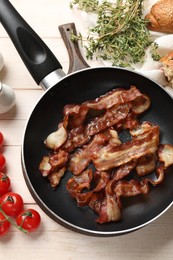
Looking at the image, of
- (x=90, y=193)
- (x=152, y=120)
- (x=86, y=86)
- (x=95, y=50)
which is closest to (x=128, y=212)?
(x=90, y=193)

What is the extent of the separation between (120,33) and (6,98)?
0.59m

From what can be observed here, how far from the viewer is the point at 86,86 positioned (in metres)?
2.27

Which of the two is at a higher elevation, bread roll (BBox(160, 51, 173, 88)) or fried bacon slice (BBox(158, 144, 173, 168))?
bread roll (BBox(160, 51, 173, 88))

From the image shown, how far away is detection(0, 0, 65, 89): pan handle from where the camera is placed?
6.86ft

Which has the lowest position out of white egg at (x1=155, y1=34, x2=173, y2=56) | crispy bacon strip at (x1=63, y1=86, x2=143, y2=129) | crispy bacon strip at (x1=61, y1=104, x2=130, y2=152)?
crispy bacon strip at (x1=61, y1=104, x2=130, y2=152)

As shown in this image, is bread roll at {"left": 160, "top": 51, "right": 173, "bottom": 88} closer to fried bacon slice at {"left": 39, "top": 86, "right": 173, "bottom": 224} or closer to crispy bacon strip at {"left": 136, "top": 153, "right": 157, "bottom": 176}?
fried bacon slice at {"left": 39, "top": 86, "right": 173, "bottom": 224}

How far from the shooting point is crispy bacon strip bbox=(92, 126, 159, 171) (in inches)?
83.5

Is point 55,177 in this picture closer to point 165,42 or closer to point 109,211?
point 109,211

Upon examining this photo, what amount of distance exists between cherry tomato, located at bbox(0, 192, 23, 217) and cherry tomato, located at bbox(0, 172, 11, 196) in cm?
2

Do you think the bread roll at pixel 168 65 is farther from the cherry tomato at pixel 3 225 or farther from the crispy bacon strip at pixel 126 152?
the cherry tomato at pixel 3 225

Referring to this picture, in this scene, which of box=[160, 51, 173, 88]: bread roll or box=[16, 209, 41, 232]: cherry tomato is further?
box=[160, 51, 173, 88]: bread roll

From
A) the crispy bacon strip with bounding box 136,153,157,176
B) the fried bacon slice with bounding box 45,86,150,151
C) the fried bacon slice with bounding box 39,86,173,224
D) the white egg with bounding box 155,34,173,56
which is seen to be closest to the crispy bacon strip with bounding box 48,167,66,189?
the fried bacon slice with bounding box 39,86,173,224

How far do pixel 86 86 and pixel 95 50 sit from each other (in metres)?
0.18

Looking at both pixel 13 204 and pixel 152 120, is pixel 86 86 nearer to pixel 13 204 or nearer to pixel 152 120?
pixel 152 120
